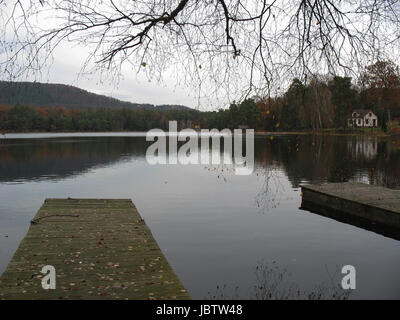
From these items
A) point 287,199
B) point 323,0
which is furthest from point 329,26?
point 287,199

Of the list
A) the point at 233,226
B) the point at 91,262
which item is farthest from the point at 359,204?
the point at 91,262

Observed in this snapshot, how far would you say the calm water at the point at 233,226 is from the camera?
854cm

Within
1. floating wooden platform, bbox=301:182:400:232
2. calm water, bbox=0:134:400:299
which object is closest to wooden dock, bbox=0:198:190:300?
calm water, bbox=0:134:400:299

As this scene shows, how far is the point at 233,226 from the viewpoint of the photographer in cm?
1290

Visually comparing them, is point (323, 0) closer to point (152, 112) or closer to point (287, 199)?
point (287, 199)

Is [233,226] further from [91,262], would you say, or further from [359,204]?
[91,262]

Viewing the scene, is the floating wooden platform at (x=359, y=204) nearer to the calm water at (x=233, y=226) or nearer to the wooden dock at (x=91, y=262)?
the calm water at (x=233, y=226)

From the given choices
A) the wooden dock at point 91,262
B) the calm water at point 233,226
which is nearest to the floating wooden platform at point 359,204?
the calm water at point 233,226

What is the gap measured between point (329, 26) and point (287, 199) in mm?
13285

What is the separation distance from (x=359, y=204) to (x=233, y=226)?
4.51m

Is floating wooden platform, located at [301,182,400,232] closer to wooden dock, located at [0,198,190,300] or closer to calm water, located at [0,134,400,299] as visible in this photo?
calm water, located at [0,134,400,299]

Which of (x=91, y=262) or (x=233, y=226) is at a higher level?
(x=91, y=262)

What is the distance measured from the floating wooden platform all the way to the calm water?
484mm

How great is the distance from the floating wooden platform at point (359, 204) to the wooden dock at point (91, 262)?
766 centimetres
